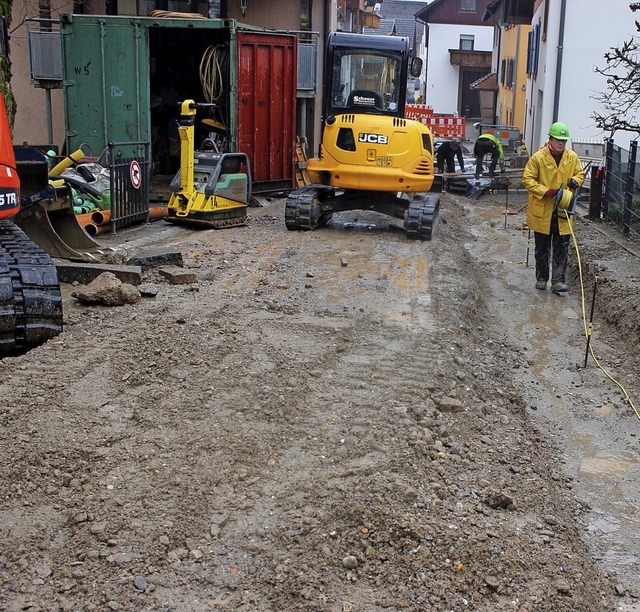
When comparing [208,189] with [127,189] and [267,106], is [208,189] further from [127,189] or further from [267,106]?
[267,106]

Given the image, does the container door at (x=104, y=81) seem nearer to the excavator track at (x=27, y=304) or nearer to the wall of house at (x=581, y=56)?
the excavator track at (x=27, y=304)

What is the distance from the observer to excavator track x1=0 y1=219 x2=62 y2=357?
22.3 ft

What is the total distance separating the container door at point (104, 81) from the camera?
1457 cm

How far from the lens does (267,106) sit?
16.2 m

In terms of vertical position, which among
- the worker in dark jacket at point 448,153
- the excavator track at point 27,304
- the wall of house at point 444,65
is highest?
the wall of house at point 444,65

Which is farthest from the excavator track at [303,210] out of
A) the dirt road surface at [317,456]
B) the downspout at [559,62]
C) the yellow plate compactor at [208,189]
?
the downspout at [559,62]

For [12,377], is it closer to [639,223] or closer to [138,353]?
[138,353]

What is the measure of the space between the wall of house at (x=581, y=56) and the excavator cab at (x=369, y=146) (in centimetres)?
1043

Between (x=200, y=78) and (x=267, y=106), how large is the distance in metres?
1.29

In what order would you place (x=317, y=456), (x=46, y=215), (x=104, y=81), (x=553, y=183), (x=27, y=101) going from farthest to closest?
(x=27, y=101)
(x=104, y=81)
(x=553, y=183)
(x=46, y=215)
(x=317, y=456)

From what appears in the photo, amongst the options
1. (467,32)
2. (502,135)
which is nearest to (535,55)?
(502,135)

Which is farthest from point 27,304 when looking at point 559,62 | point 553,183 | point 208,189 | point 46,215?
point 559,62

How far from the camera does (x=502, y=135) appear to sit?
2655cm

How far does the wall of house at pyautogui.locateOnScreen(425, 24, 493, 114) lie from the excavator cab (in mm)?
42706
